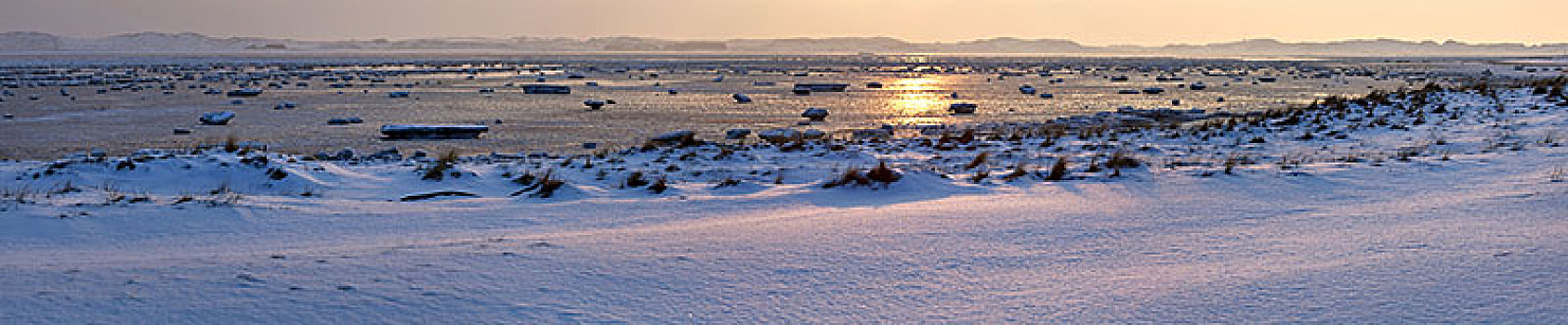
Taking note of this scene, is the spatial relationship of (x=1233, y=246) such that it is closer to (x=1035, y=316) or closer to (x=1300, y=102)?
(x=1035, y=316)

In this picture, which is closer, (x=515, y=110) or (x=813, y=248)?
(x=813, y=248)

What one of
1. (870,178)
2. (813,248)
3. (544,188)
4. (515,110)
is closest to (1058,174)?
(870,178)

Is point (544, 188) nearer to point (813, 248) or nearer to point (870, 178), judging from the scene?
point (870, 178)

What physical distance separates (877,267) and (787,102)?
25.2 metres

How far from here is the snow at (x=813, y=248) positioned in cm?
353

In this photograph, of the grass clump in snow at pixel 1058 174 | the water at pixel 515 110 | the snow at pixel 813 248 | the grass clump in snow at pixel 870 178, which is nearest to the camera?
the snow at pixel 813 248

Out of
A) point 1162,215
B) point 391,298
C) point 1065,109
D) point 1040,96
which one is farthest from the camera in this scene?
point 1040,96

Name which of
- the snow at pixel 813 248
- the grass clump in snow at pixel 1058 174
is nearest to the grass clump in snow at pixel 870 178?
the snow at pixel 813 248

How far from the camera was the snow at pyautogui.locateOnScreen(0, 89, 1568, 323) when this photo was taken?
11.6 ft

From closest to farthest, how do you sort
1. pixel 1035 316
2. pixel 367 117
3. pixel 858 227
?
pixel 1035 316 < pixel 858 227 < pixel 367 117

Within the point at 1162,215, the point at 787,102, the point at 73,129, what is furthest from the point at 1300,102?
the point at 73,129

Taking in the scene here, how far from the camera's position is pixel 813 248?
4.78 meters

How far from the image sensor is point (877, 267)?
4.34 metres

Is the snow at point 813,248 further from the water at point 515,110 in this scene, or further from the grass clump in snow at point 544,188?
the water at point 515,110
